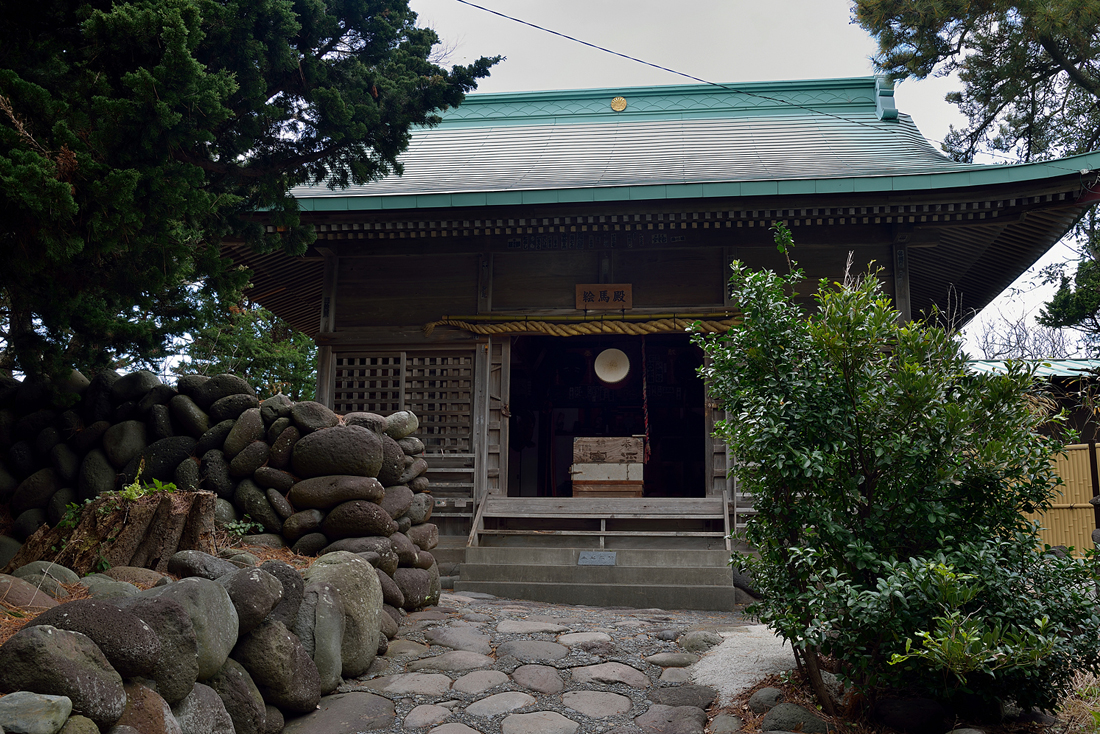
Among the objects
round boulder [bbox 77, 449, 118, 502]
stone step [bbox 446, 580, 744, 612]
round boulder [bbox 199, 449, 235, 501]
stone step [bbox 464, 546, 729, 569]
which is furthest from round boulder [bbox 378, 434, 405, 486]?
stone step [bbox 464, 546, 729, 569]

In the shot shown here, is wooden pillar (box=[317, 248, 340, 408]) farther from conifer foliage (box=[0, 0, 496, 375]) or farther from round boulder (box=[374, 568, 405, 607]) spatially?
round boulder (box=[374, 568, 405, 607])

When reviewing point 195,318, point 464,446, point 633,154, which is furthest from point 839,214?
point 195,318

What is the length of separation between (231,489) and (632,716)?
355 centimetres

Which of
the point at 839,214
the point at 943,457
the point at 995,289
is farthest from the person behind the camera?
the point at 995,289

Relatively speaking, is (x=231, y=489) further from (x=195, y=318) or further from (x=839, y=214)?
(x=839, y=214)

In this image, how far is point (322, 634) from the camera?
4.49 metres

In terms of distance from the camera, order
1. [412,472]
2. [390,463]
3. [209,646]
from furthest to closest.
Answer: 1. [412,472]
2. [390,463]
3. [209,646]

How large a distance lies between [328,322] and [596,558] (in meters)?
5.04

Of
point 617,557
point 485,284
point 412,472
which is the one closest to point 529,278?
point 485,284

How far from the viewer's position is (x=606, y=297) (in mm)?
10234

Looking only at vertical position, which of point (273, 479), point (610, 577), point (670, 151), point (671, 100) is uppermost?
point (671, 100)

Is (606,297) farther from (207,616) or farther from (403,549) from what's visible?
(207,616)

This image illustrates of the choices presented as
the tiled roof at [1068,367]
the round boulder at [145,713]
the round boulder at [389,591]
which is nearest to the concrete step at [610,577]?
the round boulder at [389,591]

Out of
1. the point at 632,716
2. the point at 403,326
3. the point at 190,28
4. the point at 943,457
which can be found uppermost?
the point at 190,28
